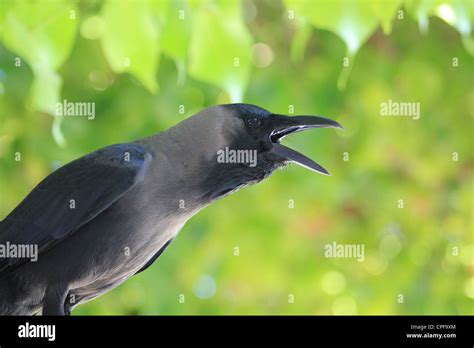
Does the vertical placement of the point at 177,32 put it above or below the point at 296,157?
above

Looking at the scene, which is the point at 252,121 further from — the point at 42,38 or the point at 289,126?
the point at 42,38

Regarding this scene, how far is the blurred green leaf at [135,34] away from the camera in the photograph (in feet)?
6.63

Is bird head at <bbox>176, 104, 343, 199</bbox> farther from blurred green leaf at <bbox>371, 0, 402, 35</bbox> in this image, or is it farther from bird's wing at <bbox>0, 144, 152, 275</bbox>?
blurred green leaf at <bbox>371, 0, 402, 35</bbox>

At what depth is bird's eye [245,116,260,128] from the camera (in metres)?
1.57

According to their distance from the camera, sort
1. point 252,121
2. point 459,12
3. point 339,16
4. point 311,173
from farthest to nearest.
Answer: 1. point 311,173
2. point 459,12
3. point 339,16
4. point 252,121

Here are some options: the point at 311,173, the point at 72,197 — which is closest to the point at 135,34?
the point at 72,197

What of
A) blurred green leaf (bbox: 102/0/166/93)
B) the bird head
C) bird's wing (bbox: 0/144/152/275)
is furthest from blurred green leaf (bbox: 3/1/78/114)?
the bird head

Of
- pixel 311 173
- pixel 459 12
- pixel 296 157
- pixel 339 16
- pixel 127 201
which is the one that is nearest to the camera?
pixel 296 157

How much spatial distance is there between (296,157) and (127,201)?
0.43 m

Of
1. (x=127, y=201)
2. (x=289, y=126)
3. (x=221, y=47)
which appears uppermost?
(x=221, y=47)

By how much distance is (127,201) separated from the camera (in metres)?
1.70
